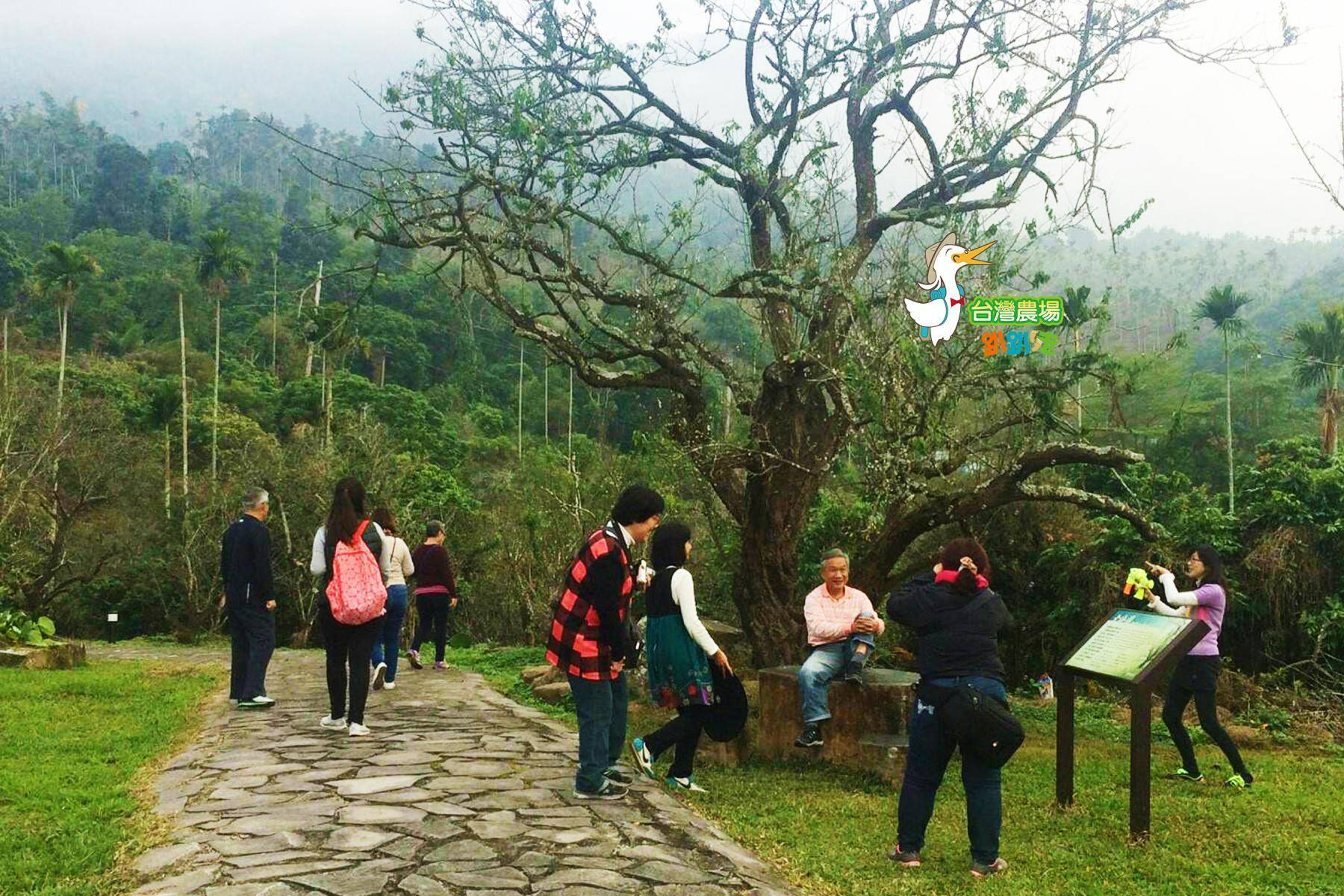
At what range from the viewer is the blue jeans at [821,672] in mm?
6840

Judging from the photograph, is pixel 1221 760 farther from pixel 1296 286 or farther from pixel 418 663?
pixel 1296 286

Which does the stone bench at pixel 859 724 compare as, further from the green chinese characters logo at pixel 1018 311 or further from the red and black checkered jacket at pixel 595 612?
the green chinese characters logo at pixel 1018 311

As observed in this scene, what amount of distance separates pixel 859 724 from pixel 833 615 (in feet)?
2.29

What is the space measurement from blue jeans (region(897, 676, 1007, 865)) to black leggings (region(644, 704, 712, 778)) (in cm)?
148

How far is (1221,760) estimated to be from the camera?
773 centimetres

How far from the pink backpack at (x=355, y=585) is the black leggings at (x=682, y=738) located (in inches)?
80.5

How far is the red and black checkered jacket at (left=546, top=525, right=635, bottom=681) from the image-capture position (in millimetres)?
5621

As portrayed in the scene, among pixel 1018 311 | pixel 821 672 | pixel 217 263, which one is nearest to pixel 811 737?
pixel 821 672

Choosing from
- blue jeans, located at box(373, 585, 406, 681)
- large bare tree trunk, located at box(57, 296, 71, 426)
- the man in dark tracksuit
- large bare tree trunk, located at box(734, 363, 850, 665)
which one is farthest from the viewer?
large bare tree trunk, located at box(57, 296, 71, 426)

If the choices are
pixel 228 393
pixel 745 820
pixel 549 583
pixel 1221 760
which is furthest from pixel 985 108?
pixel 228 393

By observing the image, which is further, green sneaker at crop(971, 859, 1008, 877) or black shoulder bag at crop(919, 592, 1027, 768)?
green sneaker at crop(971, 859, 1008, 877)

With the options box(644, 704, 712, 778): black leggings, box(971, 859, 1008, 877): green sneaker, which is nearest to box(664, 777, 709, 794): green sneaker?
box(644, 704, 712, 778): black leggings

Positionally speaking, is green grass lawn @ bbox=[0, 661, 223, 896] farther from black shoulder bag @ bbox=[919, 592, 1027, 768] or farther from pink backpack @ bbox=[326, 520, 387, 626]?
black shoulder bag @ bbox=[919, 592, 1027, 768]

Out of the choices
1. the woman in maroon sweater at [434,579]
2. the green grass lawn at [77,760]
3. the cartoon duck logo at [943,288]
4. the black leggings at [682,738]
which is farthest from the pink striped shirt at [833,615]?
the woman in maroon sweater at [434,579]
